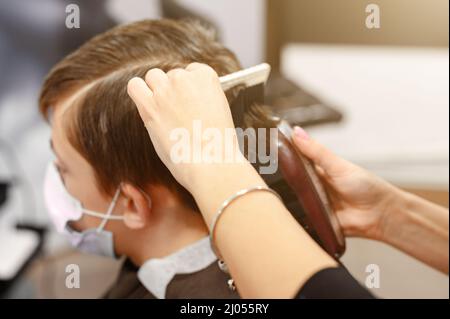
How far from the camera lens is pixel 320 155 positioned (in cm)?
91

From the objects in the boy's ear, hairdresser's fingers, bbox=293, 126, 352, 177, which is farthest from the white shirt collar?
hairdresser's fingers, bbox=293, 126, 352, 177

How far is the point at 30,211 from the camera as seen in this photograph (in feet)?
6.12

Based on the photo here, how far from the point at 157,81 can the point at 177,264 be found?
415 mm

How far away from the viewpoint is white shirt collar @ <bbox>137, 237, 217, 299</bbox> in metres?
0.93

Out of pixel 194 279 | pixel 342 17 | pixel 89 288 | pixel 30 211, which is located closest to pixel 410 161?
pixel 342 17

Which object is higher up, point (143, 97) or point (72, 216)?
point (143, 97)

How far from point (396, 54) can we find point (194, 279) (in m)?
0.65

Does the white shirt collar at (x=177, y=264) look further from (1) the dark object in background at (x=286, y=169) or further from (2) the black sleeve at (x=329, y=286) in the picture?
(2) the black sleeve at (x=329, y=286)

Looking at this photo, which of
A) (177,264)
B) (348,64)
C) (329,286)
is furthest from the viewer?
(348,64)

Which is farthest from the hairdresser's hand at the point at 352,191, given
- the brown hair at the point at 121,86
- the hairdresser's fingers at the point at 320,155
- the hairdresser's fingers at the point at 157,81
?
the hairdresser's fingers at the point at 157,81

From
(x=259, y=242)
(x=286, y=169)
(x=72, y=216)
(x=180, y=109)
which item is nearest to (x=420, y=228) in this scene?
(x=286, y=169)

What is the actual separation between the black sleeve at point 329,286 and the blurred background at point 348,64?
37cm

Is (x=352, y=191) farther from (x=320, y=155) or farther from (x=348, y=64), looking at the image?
(x=348, y=64)

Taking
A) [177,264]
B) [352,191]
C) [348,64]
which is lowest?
[177,264]
